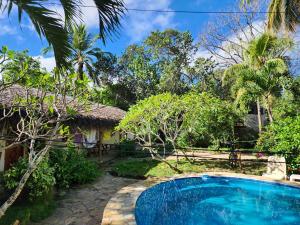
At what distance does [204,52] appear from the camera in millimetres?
28281

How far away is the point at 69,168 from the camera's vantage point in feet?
34.7

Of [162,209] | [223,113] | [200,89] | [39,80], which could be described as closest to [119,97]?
[200,89]

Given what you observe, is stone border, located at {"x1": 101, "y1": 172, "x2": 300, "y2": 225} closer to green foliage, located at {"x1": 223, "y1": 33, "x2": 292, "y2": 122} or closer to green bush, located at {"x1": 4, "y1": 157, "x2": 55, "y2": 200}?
green bush, located at {"x1": 4, "y1": 157, "x2": 55, "y2": 200}

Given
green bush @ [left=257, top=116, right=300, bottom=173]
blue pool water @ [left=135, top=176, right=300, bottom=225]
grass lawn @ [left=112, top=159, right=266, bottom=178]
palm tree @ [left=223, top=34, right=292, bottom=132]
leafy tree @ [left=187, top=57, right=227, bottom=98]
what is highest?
leafy tree @ [left=187, top=57, right=227, bottom=98]

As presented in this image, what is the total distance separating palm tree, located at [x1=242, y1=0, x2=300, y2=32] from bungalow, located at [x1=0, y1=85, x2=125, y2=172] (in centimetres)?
645

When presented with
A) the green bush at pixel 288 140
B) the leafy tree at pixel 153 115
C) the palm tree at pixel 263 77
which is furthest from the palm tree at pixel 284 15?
the leafy tree at pixel 153 115

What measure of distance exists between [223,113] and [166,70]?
12949 millimetres

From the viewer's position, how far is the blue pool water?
8.40m

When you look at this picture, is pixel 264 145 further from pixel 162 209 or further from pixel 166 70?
pixel 166 70

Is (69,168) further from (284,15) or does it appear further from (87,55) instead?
(87,55)

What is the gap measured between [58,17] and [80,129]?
5453 millimetres

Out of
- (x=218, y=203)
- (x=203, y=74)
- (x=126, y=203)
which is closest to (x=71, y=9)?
(x=126, y=203)

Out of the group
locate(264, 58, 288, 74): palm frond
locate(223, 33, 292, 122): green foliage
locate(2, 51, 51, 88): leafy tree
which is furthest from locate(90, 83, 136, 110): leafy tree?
locate(2, 51, 51, 88): leafy tree

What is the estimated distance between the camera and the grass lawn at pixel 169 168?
1284 cm
